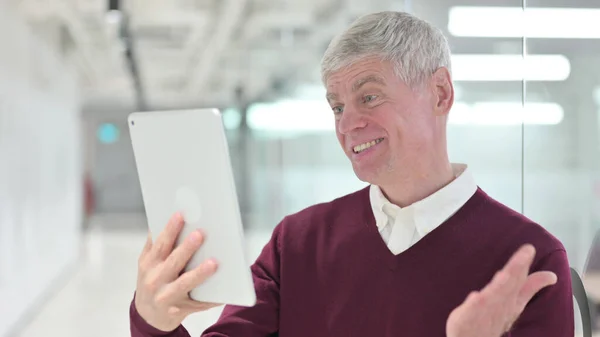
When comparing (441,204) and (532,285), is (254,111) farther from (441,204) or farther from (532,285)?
(532,285)

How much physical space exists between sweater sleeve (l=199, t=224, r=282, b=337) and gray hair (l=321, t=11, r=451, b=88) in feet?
1.63

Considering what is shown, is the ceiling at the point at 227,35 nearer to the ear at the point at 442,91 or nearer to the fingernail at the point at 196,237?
the ear at the point at 442,91

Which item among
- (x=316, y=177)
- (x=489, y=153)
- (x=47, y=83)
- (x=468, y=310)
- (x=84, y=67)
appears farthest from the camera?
(x=84, y=67)

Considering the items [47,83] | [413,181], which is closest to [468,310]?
[413,181]

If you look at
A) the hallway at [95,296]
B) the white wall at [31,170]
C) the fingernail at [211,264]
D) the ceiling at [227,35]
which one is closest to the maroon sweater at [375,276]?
the fingernail at [211,264]

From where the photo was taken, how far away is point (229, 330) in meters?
1.50

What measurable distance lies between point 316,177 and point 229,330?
231 centimetres

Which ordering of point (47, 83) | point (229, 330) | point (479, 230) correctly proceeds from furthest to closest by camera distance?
point (47, 83), point (229, 330), point (479, 230)

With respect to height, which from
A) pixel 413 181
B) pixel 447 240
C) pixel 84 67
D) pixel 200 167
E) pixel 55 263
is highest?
pixel 200 167

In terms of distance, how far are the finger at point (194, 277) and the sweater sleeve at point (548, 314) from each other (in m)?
0.58

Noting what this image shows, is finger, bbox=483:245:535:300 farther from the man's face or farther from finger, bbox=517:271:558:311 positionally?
the man's face

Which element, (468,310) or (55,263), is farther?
(55,263)

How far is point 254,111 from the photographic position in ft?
26.8

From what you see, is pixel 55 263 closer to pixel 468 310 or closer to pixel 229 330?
pixel 229 330
